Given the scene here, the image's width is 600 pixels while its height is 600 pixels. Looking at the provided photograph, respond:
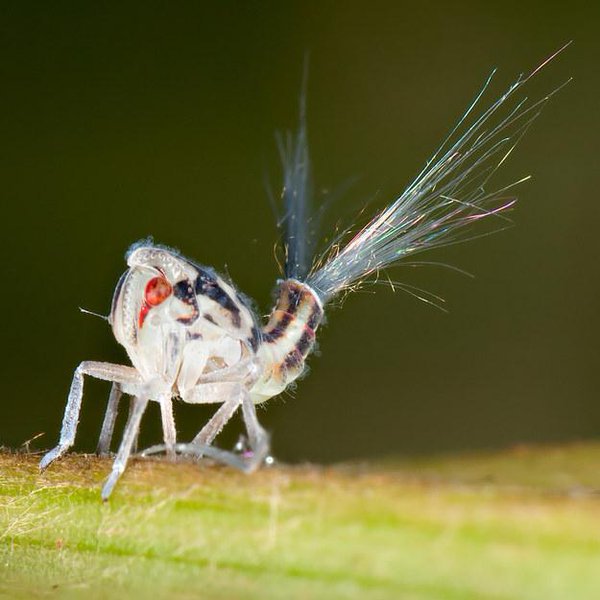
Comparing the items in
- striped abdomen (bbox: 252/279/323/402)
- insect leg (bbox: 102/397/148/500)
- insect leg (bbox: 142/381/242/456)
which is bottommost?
insect leg (bbox: 102/397/148/500)

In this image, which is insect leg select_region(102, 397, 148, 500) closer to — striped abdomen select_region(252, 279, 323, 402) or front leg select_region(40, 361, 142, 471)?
front leg select_region(40, 361, 142, 471)

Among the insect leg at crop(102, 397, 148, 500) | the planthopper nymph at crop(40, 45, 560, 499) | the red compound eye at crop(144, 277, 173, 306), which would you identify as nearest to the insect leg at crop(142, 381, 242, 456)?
the planthopper nymph at crop(40, 45, 560, 499)

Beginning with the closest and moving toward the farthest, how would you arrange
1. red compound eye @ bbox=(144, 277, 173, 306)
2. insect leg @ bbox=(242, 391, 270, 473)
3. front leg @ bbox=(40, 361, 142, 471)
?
insect leg @ bbox=(242, 391, 270, 473) → front leg @ bbox=(40, 361, 142, 471) → red compound eye @ bbox=(144, 277, 173, 306)

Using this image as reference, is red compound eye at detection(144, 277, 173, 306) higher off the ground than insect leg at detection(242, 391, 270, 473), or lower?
higher

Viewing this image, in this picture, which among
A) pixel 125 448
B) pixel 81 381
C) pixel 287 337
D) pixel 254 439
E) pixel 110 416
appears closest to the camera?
pixel 125 448

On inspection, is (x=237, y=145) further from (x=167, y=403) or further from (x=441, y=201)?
(x=167, y=403)

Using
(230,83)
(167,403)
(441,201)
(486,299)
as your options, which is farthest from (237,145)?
(167,403)

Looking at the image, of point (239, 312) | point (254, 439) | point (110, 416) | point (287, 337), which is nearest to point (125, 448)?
point (254, 439)

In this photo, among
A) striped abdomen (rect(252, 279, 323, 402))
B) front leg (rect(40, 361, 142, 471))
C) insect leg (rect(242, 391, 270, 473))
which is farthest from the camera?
striped abdomen (rect(252, 279, 323, 402))

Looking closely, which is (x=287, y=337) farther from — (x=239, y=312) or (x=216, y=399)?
(x=216, y=399)
